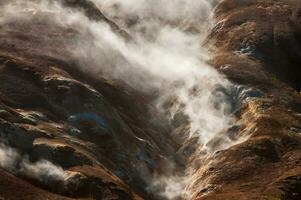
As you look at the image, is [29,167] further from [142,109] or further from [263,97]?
[263,97]

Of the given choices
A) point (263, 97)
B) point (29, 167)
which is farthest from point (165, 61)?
point (29, 167)

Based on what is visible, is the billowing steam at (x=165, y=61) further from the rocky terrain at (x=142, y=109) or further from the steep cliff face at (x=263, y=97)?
the steep cliff face at (x=263, y=97)

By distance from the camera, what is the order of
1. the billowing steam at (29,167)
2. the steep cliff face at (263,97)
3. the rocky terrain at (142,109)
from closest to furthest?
the billowing steam at (29,167), the rocky terrain at (142,109), the steep cliff face at (263,97)

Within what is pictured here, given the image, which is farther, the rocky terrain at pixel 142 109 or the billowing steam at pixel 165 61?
the billowing steam at pixel 165 61

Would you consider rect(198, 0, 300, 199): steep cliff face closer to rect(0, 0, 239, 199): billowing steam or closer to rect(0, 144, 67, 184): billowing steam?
rect(0, 0, 239, 199): billowing steam

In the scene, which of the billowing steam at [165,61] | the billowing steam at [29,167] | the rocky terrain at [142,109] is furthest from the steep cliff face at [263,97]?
the billowing steam at [29,167]

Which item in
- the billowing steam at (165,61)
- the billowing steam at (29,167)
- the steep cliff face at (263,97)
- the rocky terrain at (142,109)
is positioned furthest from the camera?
the billowing steam at (165,61)

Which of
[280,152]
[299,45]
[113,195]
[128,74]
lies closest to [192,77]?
[128,74]
